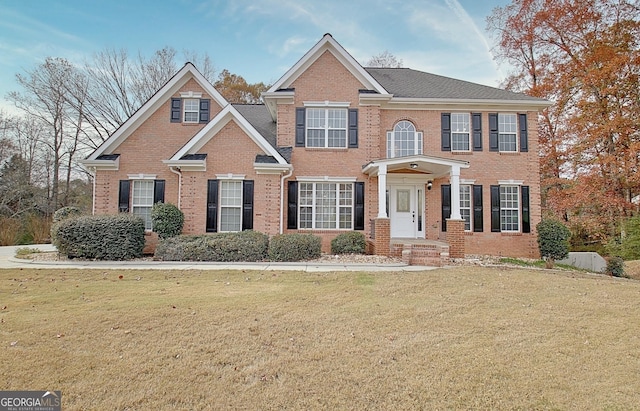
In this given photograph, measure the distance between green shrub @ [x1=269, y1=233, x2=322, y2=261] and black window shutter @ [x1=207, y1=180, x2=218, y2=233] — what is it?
294cm

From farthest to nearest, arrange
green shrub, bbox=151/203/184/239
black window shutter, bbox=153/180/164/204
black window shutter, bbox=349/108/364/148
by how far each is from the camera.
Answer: black window shutter, bbox=153/180/164/204, black window shutter, bbox=349/108/364/148, green shrub, bbox=151/203/184/239

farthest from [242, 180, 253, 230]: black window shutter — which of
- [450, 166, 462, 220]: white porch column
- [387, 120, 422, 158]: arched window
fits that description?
[450, 166, 462, 220]: white porch column

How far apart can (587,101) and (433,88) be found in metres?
11.2

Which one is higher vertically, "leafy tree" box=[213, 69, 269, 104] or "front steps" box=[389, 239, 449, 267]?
"leafy tree" box=[213, 69, 269, 104]

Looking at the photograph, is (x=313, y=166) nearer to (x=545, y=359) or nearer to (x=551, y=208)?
(x=545, y=359)

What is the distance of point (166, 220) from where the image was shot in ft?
37.9

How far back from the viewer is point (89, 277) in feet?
26.7

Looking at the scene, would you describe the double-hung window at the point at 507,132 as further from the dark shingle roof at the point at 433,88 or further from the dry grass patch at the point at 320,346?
the dry grass patch at the point at 320,346

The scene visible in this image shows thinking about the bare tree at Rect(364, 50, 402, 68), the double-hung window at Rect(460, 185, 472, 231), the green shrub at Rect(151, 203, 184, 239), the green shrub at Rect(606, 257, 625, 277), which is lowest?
the green shrub at Rect(606, 257, 625, 277)

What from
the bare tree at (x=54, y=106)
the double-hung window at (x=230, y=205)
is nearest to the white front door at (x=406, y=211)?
the double-hung window at (x=230, y=205)

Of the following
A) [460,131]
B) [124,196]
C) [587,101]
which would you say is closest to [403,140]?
[460,131]

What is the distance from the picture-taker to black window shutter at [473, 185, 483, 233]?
13891mm

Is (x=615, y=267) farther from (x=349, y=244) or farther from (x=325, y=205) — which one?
(x=325, y=205)

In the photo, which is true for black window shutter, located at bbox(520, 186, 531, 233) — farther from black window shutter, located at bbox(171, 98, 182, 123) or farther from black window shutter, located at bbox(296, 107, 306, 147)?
black window shutter, located at bbox(171, 98, 182, 123)
